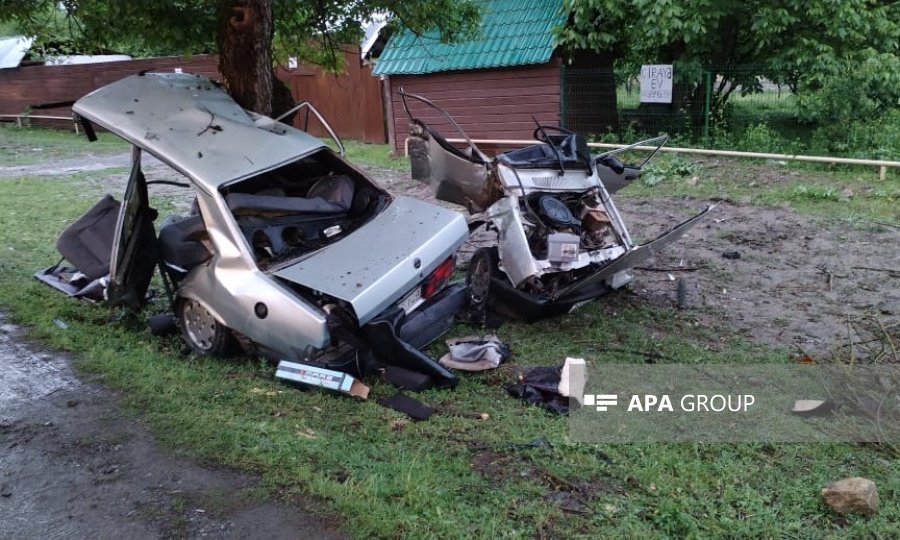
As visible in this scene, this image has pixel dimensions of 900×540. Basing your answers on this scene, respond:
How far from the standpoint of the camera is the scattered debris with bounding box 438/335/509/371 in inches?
201

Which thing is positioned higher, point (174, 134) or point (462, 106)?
point (174, 134)

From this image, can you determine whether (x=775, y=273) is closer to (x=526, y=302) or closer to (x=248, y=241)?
(x=526, y=302)

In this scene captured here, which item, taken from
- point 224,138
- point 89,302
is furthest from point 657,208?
point 89,302

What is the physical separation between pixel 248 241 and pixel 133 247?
98 cm

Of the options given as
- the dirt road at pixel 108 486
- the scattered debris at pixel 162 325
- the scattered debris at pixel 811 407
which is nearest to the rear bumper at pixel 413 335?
the dirt road at pixel 108 486

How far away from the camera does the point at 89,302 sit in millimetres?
6629

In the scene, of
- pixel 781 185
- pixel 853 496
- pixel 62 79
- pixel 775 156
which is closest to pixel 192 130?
pixel 853 496

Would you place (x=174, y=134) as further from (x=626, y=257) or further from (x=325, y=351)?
(x=626, y=257)

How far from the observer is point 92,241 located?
5898 mm

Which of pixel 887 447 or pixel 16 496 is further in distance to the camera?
pixel 887 447

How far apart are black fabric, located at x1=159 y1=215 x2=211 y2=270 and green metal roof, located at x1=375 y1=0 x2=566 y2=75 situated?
8620 millimetres

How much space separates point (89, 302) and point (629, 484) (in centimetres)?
527

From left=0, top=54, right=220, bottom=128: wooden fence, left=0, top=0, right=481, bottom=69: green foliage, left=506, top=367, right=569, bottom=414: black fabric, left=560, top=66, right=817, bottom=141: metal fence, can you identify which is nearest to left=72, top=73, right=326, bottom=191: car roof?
left=0, top=0, right=481, bottom=69: green foliage

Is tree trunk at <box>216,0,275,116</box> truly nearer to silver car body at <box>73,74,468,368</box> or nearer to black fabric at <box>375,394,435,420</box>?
silver car body at <box>73,74,468,368</box>
